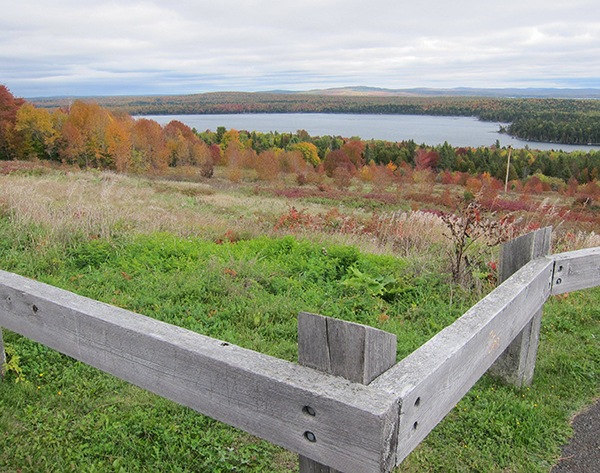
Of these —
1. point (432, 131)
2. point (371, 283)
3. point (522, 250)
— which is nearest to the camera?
point (522, 250)

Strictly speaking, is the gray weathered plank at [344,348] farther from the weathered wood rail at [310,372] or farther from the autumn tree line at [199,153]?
the autumn tree line at [199,153]

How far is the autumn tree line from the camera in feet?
163

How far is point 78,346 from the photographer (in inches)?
74.9

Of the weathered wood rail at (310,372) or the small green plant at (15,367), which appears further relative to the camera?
the small green plant at (15,367)

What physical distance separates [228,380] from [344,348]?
1.47 ft

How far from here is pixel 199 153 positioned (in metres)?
71.6

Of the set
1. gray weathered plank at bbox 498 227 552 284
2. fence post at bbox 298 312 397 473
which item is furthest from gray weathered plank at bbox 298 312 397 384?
gray weathered plank at bbox 498 227 552 284

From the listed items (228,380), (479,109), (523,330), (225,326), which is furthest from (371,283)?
(479,109)

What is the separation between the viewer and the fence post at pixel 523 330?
2.73m

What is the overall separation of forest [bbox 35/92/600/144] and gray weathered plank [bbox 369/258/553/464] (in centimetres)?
6982

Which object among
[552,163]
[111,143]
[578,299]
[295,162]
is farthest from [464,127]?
[578,299]

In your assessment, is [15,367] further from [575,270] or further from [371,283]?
[575,270]

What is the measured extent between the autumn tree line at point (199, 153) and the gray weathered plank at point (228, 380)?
173ft

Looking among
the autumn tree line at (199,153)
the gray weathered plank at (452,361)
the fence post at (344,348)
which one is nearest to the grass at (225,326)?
the gray weathered plank at (452,361)
